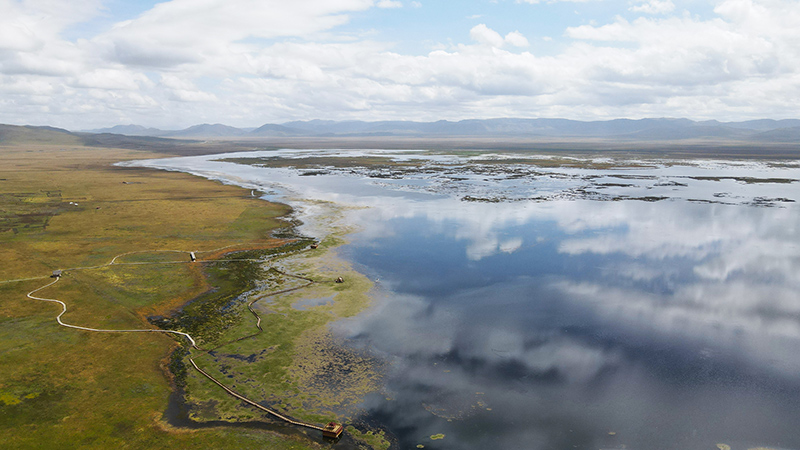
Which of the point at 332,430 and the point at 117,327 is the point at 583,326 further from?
the point at 117,327

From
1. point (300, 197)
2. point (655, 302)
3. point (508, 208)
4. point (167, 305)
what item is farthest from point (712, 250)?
point (300, 197)

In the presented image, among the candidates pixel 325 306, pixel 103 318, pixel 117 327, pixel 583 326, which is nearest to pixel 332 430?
pixel 325 306

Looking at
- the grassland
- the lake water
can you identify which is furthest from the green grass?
the lake water

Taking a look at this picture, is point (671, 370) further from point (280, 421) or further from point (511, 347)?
point (280, 421)

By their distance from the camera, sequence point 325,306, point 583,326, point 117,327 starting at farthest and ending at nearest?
point 325,306, point 583,326, point 117,327

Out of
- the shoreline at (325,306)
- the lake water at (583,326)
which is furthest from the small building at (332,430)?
the lake water at (583,326)

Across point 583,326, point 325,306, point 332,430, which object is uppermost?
point 325,306

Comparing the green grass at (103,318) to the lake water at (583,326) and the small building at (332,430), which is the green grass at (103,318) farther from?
the lake water at (583,326)

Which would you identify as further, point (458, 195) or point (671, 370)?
point (458, 195)
